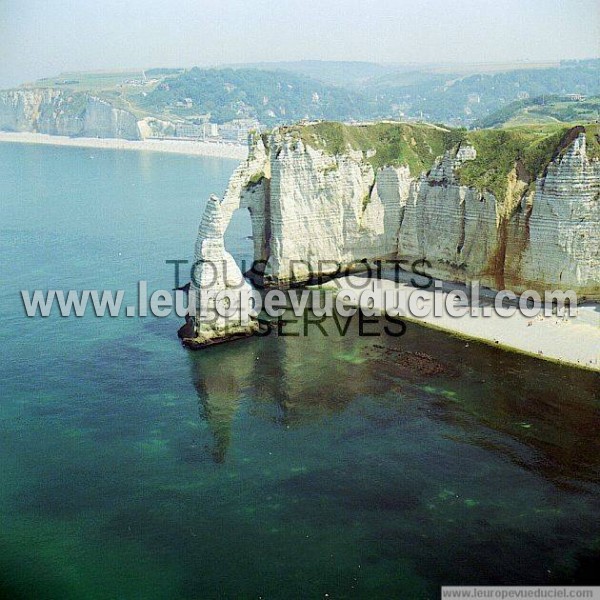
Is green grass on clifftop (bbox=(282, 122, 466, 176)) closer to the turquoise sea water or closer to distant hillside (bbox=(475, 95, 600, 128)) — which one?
the turquoise sea water

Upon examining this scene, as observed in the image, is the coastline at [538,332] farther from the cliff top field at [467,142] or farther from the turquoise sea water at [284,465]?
the cliff top field at [467,142]

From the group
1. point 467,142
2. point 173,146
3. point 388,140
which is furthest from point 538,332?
point 173,146

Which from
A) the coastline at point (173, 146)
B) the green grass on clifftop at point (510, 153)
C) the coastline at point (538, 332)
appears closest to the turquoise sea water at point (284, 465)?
the coastline at point (538, 332)

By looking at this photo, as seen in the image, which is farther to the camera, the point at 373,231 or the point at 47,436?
the point at 373,231

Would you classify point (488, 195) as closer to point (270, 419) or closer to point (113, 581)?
point (270, 419)

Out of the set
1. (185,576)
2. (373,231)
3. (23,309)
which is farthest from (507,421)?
(23,309)

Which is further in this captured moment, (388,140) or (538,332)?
(388,140)

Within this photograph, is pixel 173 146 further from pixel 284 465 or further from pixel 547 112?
pixel 284 465
